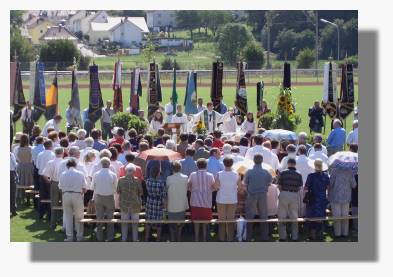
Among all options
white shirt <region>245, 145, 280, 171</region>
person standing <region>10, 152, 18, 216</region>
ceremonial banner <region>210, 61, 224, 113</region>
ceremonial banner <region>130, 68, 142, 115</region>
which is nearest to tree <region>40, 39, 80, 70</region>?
ceremonial banner <region>130, 68, 142, 115</region>

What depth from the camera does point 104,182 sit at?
605 inches

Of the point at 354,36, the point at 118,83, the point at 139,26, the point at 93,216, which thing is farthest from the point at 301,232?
the point at 139,26

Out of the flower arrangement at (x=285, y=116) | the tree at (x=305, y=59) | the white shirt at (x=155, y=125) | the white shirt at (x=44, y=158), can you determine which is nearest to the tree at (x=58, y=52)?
the tree at (x=305, y=59)

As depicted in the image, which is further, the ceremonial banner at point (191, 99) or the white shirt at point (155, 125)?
the ceremonial banner at point (191, 99)

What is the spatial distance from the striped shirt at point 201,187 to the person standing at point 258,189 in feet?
1.89

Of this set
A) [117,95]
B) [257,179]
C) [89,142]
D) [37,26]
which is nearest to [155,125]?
[117,95]

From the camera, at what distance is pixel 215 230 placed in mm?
16422

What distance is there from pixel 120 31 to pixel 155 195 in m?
96.1

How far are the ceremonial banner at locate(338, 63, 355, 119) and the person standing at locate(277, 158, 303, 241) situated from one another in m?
8.32

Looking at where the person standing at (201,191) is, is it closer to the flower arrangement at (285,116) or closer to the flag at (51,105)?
the flower arrangement at (285,116)

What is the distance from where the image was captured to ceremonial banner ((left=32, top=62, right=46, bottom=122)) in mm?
23656

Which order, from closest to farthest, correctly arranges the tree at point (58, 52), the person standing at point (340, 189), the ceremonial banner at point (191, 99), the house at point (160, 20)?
the person standing at point (340, 189)
the ceremonial banner at point (191, 99)
the tree at point (58, 52)
the house at point (160, 20)

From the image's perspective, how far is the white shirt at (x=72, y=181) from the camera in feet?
50.3

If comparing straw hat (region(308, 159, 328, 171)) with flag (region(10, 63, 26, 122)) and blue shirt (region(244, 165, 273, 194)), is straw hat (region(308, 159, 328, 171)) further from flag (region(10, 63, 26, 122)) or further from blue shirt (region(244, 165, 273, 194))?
flag (region(10, 63, 26, 122))
